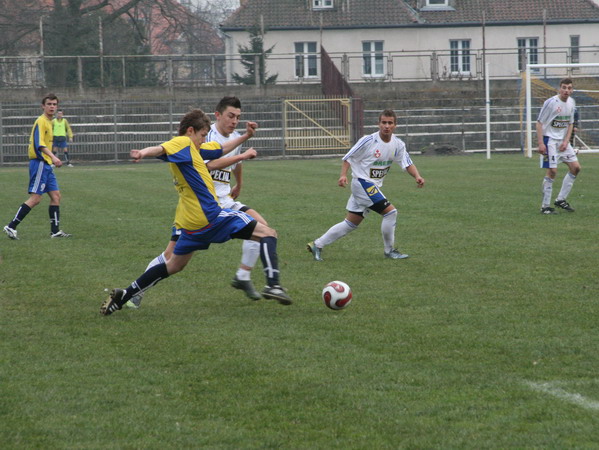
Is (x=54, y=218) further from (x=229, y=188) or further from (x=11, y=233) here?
(x=229, y=188)

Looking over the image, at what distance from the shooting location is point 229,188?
8.50 meters

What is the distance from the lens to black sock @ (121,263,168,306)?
23.7ft

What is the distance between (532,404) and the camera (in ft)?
15.5

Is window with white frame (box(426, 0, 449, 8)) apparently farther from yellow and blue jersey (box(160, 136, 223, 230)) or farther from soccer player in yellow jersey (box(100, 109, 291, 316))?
yellow and blue jersey (box(160, 136, 223, 230))

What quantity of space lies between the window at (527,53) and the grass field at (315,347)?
105 ft

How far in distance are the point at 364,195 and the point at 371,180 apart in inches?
8.1

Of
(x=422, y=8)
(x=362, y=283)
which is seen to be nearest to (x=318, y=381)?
(x=362, y=283)

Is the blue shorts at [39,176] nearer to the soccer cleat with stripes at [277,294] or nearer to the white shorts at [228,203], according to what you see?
the white shorts at [228,203]

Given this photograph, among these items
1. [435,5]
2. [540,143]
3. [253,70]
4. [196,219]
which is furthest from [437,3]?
[196,219]

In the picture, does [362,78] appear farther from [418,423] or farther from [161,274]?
[418,423]

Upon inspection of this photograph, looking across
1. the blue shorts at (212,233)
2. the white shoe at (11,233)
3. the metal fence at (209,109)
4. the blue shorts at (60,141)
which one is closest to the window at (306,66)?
the metal fence at (209,109)

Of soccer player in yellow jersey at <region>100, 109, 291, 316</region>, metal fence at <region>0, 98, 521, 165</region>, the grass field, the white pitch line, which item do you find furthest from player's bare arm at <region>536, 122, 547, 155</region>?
metal fence at <region>0, 98, 521, 165</region>

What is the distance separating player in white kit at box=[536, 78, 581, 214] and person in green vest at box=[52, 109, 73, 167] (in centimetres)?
1822

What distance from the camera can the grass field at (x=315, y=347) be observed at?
448 centimetres
